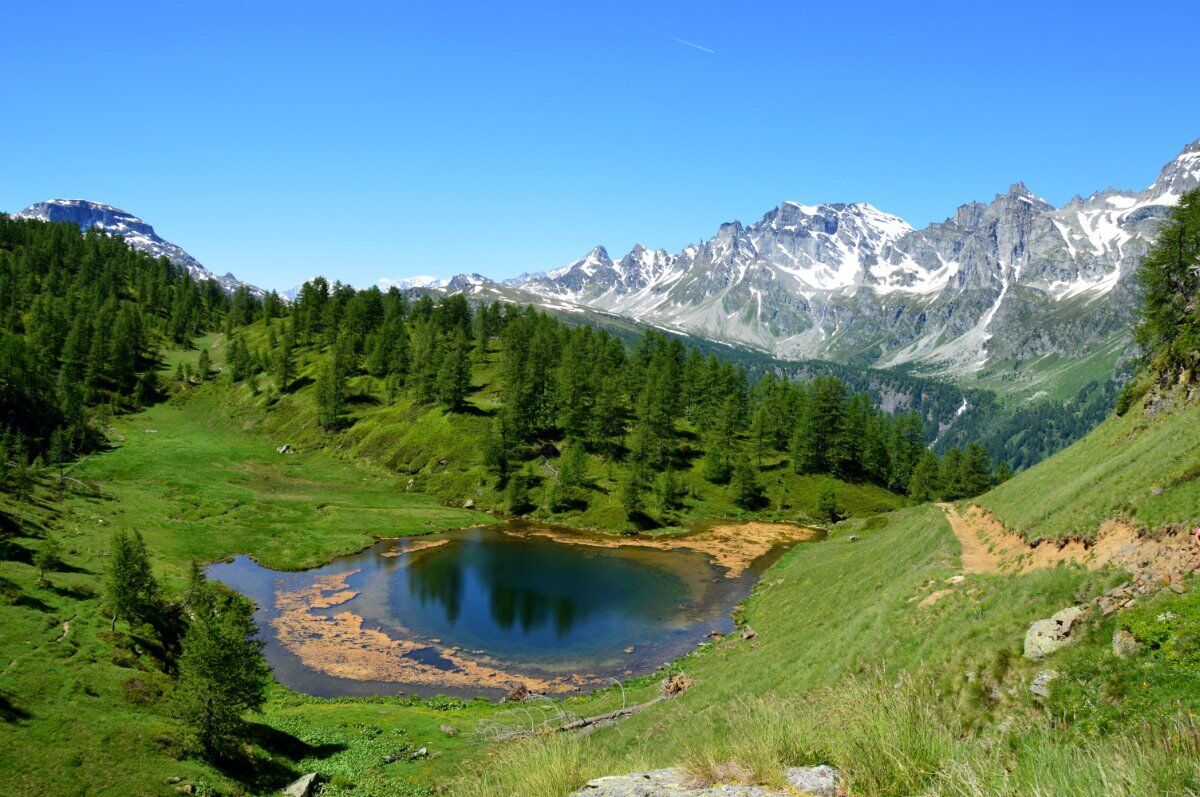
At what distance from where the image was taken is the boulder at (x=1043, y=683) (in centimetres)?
1656

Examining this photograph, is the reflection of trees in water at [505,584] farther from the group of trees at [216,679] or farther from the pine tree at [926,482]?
the pine tree at [926,482]

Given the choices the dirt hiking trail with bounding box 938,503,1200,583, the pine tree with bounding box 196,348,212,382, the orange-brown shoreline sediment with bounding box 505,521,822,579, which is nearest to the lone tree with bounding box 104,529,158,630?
the dirt hiking trail with bounding box 938,503,1200,583

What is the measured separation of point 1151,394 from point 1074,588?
28.8 m

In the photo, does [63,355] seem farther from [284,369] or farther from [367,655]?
[367,655]

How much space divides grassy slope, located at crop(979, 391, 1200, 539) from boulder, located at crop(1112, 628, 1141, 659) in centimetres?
684

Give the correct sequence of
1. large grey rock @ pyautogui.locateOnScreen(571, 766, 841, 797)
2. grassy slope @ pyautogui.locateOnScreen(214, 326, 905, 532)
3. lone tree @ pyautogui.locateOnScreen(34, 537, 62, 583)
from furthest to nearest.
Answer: grassy slope @ pyautogui.locateOnScreen(214, 326, 905, 532) < lone tree @ pyautogui.locateOnScreen(34, 537, 62, 583) < large grey rock @ pyautogui.locateOnScreen(571, 766, 841, 797)

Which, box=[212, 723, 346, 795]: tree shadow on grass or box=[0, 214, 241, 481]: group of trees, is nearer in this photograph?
box=[212, 723, 346, 795]: tree shadow on grass

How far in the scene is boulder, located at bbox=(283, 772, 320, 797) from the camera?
1101 inches

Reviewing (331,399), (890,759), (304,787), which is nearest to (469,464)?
(331,399)

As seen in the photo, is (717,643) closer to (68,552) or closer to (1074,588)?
(1074,588)

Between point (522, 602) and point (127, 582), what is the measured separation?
125 feet

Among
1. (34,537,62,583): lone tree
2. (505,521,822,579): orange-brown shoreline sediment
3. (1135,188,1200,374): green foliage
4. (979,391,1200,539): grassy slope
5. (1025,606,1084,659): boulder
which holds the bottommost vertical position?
(505,521,822,579): orange-brown shoreline sediment

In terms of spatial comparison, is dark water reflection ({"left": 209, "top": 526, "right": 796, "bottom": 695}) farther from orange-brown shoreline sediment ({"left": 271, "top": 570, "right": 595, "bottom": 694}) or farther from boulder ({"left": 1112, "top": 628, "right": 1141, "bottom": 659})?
boulder ({"left": 1112, "top": 628, "right": 1141, "bottom": 659})

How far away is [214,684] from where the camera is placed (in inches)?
1112
